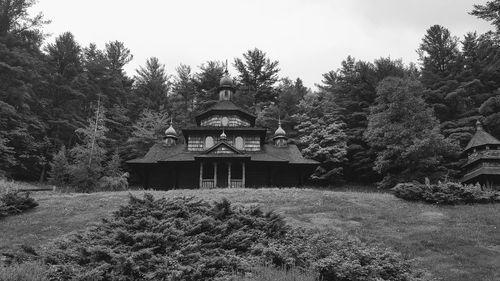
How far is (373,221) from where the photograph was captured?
75.0 feet

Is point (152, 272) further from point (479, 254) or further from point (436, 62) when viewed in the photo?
point (436, 62)

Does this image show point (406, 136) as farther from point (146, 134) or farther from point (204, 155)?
point (146, 134)

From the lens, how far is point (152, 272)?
1225 cm

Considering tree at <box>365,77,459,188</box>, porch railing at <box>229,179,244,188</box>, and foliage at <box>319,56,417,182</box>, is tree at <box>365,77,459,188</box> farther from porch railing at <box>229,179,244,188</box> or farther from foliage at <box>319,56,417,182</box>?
porch railing at <box>229,179,244,188</box>

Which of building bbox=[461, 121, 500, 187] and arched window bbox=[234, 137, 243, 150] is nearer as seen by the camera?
building bbox=[461, 121, 500, 187]

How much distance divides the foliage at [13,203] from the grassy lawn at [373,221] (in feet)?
1.89

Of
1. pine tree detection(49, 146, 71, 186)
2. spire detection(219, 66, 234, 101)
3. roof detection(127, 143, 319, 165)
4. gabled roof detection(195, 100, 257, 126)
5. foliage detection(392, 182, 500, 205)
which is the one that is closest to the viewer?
foliage detection(392, 182, 500, 205)

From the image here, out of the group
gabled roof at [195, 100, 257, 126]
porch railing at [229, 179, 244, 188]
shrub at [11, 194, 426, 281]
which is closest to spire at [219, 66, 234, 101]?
gabled roof at [195, 100, 257, 126]

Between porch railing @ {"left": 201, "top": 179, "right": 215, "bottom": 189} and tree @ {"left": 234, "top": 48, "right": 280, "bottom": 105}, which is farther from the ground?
tree @ {"left": 234, "top": 48, "right": 280, "bottom": 105}

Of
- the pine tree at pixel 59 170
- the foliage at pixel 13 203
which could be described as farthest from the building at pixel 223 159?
the foliage at pixel 13 203

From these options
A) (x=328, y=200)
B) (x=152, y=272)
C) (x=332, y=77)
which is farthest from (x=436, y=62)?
(x=152, y=272)

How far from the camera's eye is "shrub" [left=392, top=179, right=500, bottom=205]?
Answer: 87.6 ft

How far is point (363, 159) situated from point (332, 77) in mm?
16564

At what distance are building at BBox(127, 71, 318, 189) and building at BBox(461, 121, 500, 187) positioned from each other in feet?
48.2
